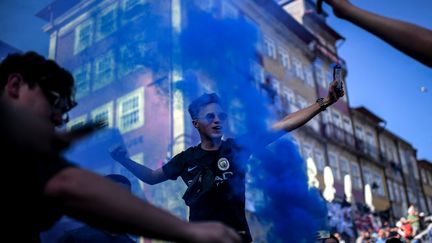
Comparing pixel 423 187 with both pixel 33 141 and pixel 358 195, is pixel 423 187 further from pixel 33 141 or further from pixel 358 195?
pixel 33 141

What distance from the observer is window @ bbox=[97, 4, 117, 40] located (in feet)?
29.3

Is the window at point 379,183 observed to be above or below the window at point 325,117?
below

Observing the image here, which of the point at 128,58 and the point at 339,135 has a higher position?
the point at 339,135

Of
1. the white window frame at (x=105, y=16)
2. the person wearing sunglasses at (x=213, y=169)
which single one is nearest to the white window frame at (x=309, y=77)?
the white window frame at (x=105, y=16)

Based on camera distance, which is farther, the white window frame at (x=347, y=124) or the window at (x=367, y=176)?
the window at (x=367, y=176)

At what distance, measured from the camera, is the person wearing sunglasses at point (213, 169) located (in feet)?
8.40

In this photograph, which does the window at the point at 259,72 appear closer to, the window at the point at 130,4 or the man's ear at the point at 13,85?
the window at the point at 130,4

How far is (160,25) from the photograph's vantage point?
31.1 feet

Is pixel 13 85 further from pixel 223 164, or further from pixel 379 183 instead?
pixel 379 183

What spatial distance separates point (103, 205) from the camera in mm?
908

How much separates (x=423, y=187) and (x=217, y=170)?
40.7 metres

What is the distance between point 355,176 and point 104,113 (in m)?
19.6

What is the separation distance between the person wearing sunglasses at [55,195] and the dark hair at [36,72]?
1.22ft

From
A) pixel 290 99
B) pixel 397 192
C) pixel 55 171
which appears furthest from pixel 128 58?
pixel 397 192
